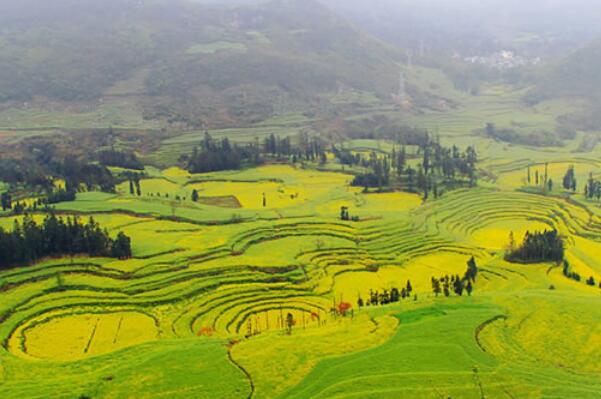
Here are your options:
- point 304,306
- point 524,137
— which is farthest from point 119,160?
point 524,137

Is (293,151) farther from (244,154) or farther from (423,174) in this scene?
(423,174)

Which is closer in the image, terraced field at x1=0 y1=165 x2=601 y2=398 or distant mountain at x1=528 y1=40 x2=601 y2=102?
terraced field at x1=0 y1=165 x2=601 y2=398

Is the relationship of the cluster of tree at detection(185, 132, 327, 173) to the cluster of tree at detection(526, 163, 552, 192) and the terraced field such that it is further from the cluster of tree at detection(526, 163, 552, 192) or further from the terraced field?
the cluster of tree at detection(526, 163, 552, 192)

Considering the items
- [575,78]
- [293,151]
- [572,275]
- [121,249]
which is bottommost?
[572,275]

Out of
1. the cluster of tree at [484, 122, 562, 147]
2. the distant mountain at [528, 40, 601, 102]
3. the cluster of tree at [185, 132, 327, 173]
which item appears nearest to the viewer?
the cluster of tree at [185, 132, 327, 173]

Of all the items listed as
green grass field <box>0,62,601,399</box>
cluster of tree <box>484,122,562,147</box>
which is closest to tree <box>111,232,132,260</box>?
green grass field <box>0,62,601,399</box>
